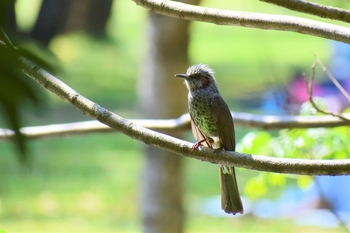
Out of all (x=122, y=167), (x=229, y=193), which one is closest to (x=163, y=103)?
(x=229, y=193)

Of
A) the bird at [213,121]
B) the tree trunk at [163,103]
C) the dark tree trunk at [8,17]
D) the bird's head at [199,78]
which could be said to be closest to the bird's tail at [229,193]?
the bird at [213,121]

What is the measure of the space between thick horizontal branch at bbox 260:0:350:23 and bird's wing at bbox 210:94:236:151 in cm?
50

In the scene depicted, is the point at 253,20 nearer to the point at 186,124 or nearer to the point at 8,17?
the point at 8,17

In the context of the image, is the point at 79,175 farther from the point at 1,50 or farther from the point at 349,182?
the point at 1,50

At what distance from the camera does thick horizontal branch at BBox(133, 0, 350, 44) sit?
97 cm

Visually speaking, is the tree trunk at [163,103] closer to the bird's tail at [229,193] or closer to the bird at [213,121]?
the bird at [213,121]

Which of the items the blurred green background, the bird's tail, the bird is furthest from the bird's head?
the blurred green background

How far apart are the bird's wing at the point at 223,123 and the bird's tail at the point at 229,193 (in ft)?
0.21

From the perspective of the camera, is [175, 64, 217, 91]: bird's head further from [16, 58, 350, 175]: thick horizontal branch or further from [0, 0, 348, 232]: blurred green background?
[0, 0, 348, 232]: blurred green background

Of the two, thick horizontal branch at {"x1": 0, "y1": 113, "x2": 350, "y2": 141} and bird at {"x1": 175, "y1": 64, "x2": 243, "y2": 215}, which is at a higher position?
thick horizontal branch at {"x1": 0, "y1": 113, "x2": 350, "y2": 141}

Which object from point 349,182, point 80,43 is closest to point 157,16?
point 80,43

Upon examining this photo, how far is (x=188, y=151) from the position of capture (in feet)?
3.35

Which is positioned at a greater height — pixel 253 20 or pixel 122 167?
pixel 122 167

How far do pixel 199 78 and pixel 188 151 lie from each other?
54 cm
